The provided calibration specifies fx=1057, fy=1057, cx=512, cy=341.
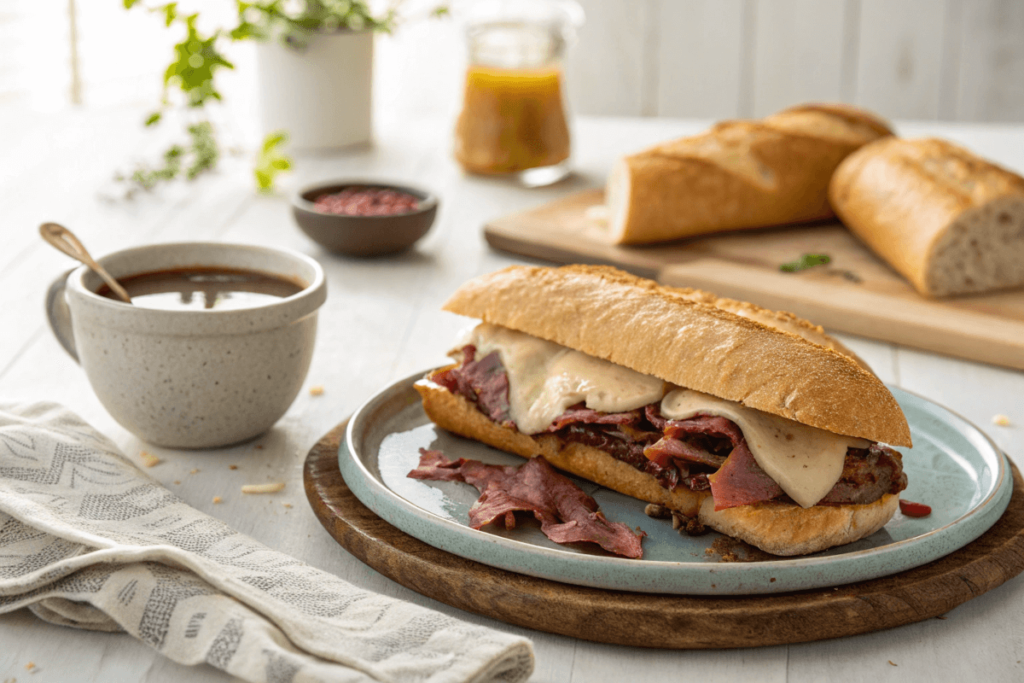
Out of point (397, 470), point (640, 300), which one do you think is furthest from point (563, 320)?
point (397, 470)

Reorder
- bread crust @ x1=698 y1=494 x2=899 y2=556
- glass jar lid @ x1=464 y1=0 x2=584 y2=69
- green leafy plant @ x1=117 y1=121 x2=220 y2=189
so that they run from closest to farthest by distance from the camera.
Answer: bread crust @ x1=698 y1=494 x2=899 y2=556, green leafy plant @ x1=117 y1=121 x2=220 y2=189, glass jar lid @ x1=464 y1=0 x2=584 y2=69

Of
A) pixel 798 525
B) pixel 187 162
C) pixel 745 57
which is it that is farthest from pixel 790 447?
pixel 745 57

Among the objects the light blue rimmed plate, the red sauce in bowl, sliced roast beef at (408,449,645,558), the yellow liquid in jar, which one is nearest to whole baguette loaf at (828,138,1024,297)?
the light blue rimmed plate

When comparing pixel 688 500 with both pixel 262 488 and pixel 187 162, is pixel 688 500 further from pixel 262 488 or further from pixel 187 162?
pixel 187 162

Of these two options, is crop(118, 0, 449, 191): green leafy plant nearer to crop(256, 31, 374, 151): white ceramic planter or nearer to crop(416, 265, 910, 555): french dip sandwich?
crop(256, 31, 374, 151): white ceramic planter

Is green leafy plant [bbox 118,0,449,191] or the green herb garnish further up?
green leafy plant [bbox 118,0,449,191]

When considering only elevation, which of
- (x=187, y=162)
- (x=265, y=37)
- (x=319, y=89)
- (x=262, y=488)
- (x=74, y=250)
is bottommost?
(x=262, y=488)
